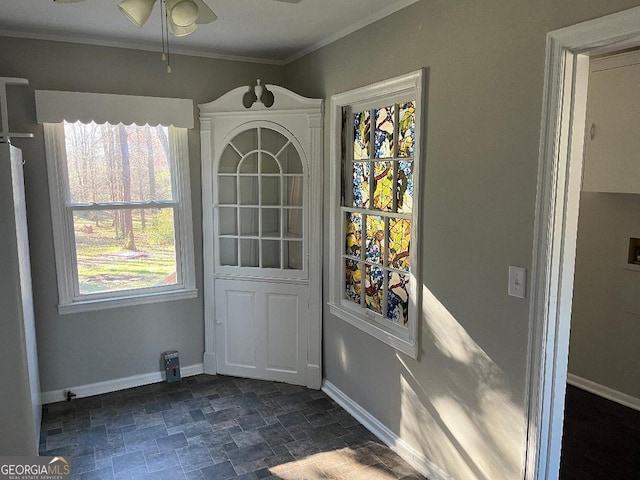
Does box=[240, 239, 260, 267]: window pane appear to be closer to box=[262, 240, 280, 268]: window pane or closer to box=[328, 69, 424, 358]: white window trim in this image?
box=[262, 240, 280, 268]: window pane

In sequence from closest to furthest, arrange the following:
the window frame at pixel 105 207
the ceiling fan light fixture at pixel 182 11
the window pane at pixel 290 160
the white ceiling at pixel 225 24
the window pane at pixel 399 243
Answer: the ceiling fan light fixture at pixel 182 11
the white ceiling at pixel 225 24
the window pane at pixel 399 243
the window frame at pixel 105 207
the window pane at pixel 290 160

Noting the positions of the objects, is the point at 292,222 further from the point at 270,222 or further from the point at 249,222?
the point at 249,222

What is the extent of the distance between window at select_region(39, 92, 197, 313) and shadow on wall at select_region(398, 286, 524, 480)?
205 cm

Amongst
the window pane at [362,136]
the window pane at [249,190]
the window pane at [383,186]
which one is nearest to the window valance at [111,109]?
the window pane at [249,190]

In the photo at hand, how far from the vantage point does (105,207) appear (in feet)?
11.4

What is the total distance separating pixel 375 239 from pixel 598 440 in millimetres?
1822

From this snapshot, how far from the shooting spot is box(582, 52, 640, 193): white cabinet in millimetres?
2973

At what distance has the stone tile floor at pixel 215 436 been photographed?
2.65 metres

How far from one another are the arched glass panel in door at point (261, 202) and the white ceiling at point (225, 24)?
0.65 metres

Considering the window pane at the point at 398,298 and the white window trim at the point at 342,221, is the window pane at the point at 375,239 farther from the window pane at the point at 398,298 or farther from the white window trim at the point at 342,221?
the white window trim at the point at 342,221

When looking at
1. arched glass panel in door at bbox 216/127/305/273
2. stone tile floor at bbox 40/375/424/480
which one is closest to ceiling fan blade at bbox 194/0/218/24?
arched glass panel in door at bbox 216/127/305/273

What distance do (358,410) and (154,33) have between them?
2.87 metres

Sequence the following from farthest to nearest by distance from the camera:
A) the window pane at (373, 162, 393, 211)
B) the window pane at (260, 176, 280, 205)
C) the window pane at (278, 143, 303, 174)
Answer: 1. the window pane at (260, 176, 280, 205)
2. the window pane at (278, 143, 303, 174)
3. the window pane at (373, 162, 393, 211)

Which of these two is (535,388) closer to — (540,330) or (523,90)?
(540,330)
